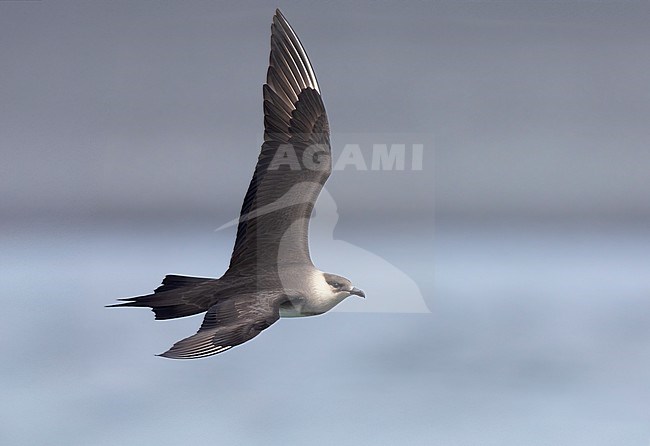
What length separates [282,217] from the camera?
8.55ft

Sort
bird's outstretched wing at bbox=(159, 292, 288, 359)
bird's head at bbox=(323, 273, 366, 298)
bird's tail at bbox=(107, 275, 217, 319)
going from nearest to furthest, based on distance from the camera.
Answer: bird's outstretched wing at bbox=(159, 292, 288, 359)
bird's tail at bbox=(107, 275, 217, 319)
bird's head at bbox=(323, 273, 366, 298)

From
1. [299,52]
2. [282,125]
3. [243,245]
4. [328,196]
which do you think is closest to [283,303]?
[243,245]

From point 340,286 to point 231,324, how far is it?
0.51 meters

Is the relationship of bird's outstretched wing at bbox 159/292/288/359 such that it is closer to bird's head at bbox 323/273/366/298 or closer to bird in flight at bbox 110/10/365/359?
bird in flight at bbox 110/10/365/359

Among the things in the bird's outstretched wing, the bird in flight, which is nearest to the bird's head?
the bird in flight

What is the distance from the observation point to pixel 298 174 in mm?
2621

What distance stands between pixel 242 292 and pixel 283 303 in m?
0.11

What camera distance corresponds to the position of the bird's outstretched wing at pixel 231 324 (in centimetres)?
198

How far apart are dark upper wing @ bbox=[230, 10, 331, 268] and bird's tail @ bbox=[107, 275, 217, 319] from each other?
15 cm

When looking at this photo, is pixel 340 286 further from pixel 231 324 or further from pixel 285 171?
pixel 231 324

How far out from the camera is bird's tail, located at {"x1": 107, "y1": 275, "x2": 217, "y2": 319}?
95.1 inches

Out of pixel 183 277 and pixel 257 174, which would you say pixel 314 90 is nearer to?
pixel 257 174

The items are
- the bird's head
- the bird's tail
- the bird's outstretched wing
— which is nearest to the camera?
the bird's outstretched wing

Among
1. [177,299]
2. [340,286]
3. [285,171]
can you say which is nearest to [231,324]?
[177,299]
